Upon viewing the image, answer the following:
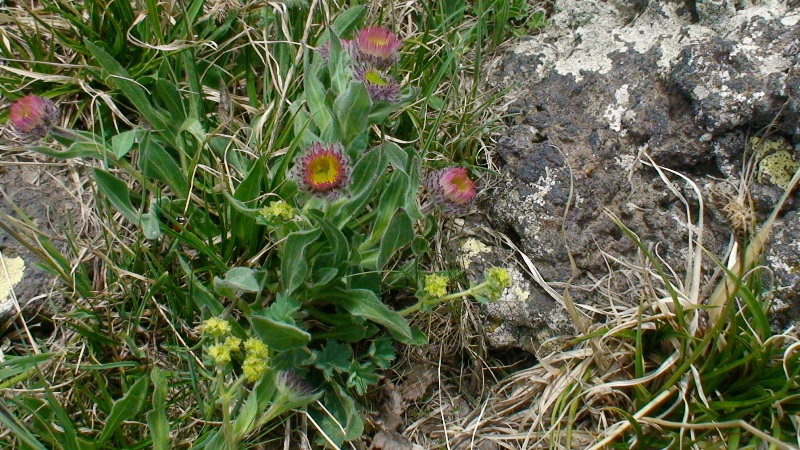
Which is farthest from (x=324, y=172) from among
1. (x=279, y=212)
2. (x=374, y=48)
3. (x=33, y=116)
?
(x=33, y=116)

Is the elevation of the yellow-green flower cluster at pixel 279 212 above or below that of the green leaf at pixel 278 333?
above

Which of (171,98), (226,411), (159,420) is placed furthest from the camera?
(171,98)

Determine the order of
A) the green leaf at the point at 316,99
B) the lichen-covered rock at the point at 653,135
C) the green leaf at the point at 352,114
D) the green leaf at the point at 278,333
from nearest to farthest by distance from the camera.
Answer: the green leaf at the point at 278,333 → the green leaf at the point at 352,114 → the lichen-covered rock at the point at 653,135 → the green leaf at the point at 316,99

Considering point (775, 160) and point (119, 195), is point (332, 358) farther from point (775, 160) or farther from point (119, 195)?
point (775, 160)

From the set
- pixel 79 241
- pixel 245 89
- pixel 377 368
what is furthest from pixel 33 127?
pixel 377 368

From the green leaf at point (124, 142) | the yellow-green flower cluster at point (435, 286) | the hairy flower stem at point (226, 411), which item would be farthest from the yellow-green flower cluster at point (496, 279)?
the green leaf at point (124, 142)

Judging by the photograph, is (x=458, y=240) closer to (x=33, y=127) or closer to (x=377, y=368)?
(x=377, y=368)

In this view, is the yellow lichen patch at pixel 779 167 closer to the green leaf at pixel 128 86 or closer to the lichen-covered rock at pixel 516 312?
the lichen-covered rock at pixel 516 312
